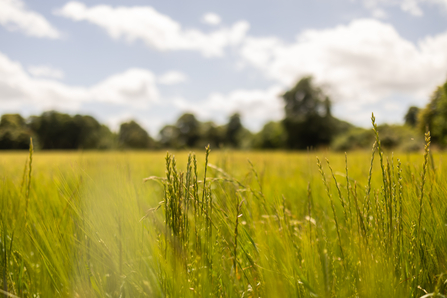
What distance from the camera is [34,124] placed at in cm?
4769

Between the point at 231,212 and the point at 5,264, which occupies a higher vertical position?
the point at 231,212

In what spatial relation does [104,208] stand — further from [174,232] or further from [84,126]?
[84,126]

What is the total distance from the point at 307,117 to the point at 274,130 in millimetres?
9849

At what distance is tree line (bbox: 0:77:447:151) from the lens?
6.12 metres

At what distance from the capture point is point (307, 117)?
3647cm

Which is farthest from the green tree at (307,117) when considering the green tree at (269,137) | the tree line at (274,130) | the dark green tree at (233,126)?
the dark green tree at (233,126)

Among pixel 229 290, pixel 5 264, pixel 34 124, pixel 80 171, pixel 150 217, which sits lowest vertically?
pixel 229 290

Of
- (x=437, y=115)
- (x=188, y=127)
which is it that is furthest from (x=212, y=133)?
(x=437, y=115)

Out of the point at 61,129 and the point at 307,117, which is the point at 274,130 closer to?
the point at 307,117

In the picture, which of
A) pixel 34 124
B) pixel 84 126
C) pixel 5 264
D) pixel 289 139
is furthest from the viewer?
pixel 84 126

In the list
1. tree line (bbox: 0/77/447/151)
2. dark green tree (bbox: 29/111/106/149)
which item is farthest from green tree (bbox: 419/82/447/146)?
dark green tree (bbox: 29/111/106/149)

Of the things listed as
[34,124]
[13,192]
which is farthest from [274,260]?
[34,124]

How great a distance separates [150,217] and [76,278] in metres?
0.31

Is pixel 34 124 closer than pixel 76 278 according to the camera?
No
